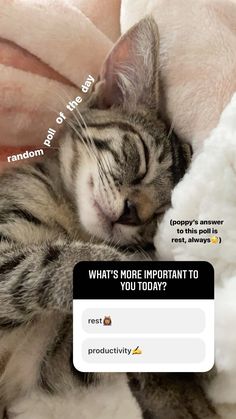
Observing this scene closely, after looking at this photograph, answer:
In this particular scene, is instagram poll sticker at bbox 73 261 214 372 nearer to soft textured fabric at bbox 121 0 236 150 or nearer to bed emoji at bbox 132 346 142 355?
bed emoji at bbox 132 346 142 355

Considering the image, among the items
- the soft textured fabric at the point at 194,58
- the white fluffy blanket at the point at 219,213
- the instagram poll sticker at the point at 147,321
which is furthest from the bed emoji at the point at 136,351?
the soft textured fabric at the point at 194,58

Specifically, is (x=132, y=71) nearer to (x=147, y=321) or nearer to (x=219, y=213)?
(x=219, y=213)

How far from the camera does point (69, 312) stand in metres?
0.73

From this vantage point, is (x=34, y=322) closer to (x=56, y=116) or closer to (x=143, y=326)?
(x=143, y=326)

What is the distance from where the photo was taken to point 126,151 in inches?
33.9

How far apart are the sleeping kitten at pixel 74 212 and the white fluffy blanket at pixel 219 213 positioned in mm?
57

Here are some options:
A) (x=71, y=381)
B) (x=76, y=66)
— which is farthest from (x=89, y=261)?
(x=76, y=66)

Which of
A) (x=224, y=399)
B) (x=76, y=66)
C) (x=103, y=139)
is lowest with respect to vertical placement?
(x=224, y=399)

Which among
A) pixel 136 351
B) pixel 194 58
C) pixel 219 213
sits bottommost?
pixel 136 351

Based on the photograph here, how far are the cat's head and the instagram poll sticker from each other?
0.10 metres

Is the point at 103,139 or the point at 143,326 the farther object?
the point at 103,139

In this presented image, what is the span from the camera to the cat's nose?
805mm

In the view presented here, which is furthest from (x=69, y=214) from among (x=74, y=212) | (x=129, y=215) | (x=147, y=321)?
(x=147, y=321)

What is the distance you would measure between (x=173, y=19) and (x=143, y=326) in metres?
0.45
